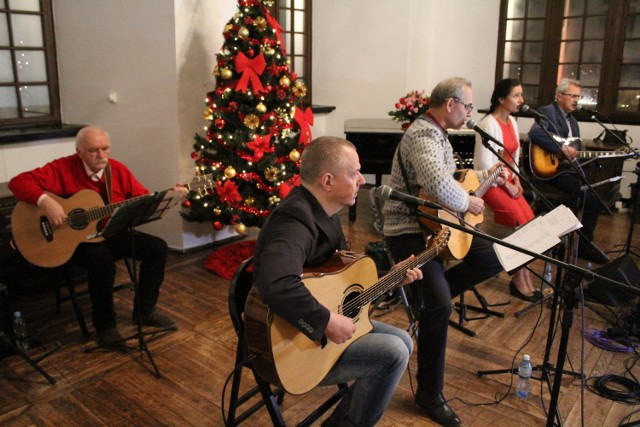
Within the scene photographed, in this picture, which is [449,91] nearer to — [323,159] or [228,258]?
[323,159]

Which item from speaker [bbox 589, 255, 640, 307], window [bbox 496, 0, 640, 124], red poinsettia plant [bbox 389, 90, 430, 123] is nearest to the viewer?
speaker [bbox 589, 255, 640, 307]

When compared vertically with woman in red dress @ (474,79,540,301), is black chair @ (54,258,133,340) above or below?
below

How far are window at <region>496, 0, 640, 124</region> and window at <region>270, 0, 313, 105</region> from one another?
251 centimetres

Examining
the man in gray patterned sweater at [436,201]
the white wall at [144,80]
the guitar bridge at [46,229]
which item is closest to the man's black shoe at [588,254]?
the man in gray patterned sweater at [436,201]

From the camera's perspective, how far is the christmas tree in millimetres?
4371

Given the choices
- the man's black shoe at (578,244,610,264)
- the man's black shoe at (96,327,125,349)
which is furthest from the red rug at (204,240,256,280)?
the man's black shoe at (578,244,610,264)

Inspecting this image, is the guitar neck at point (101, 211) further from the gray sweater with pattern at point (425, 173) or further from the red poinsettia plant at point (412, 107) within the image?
the red poinsettia plant at point (412, 107)

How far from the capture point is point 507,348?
11.0 feet

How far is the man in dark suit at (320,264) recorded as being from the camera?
5.96 ft

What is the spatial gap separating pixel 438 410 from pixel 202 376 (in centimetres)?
125

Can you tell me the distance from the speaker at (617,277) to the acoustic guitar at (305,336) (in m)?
1.44

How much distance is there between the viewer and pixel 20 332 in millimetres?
3334

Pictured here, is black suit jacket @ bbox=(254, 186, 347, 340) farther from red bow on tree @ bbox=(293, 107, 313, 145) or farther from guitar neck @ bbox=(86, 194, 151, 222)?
red bow on tree @ bbox=(293, 107, 313, 145)

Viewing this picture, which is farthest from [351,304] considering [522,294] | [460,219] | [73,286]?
[73,286]
